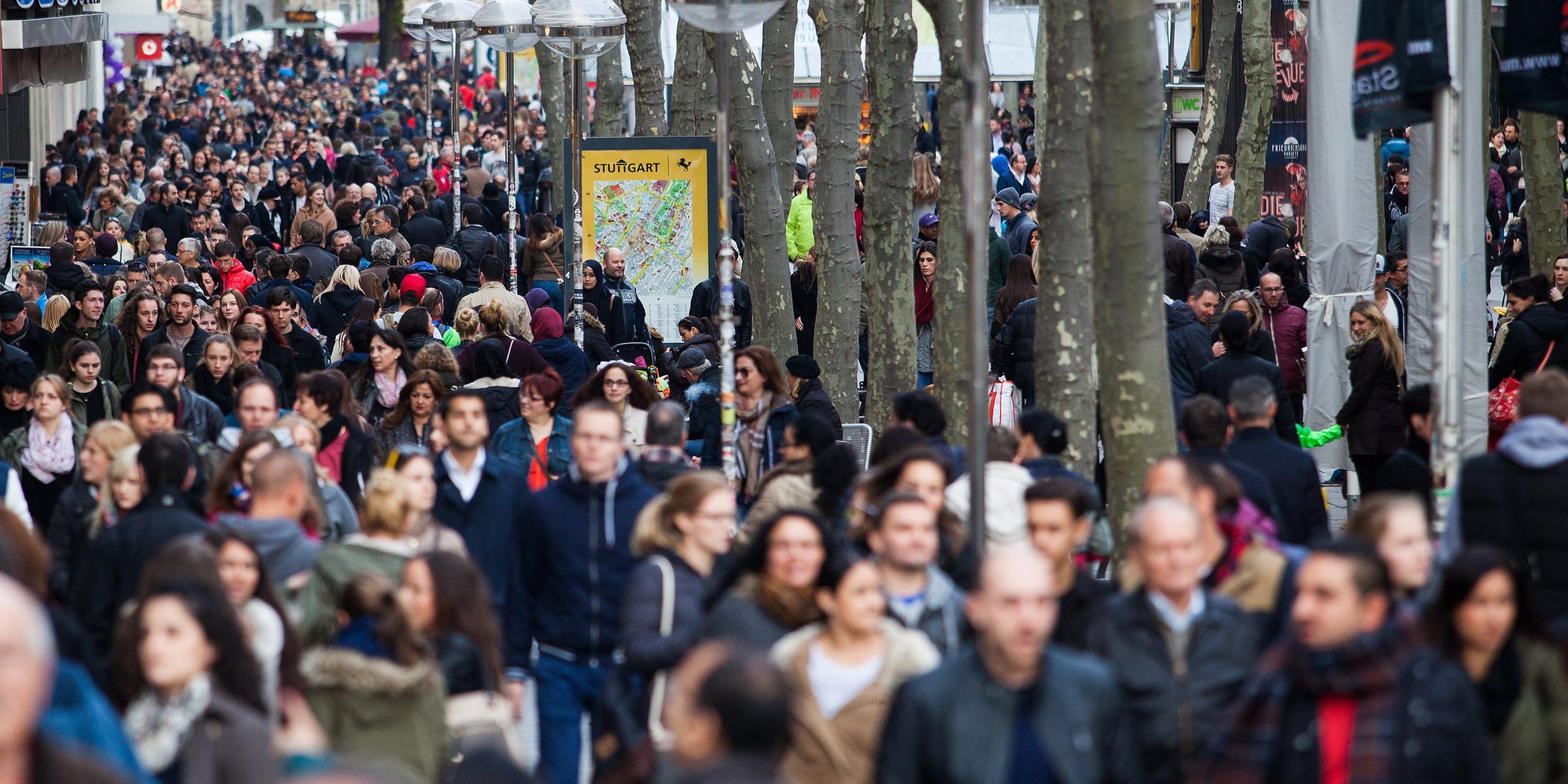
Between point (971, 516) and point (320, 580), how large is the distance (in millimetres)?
2096

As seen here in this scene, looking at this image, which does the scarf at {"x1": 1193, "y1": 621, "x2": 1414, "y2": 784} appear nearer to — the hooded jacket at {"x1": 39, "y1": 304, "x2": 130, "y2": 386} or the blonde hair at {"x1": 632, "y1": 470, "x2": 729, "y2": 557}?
the blonde hair at {"x1": 632, "y1": 470, "x2": 729, "y2": 557}

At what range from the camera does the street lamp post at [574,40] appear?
53.3ft

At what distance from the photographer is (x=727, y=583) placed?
6.02m

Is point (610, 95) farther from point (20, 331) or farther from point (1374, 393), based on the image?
point (1374, 393)

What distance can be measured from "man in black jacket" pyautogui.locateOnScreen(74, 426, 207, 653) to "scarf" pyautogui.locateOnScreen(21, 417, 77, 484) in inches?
109

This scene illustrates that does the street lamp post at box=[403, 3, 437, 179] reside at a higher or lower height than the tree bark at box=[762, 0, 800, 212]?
higher

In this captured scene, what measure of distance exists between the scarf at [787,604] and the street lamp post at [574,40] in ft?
33.8

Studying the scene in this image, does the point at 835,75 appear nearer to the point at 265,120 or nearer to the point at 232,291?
the point at 232,291

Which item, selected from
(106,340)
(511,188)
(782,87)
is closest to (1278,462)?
(106,340)

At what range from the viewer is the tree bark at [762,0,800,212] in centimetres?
1723

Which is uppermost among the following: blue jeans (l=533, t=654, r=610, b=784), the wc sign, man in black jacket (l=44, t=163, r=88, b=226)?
the wc sign

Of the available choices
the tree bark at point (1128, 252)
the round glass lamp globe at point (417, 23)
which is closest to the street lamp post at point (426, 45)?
the round glass lamp globe at point (417, 23)

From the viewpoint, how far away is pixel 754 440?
10.3 meters

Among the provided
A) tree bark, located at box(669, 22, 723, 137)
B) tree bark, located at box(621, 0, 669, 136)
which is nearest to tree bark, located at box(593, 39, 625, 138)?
tree bark, located at box(669, 22, 723, 137)
